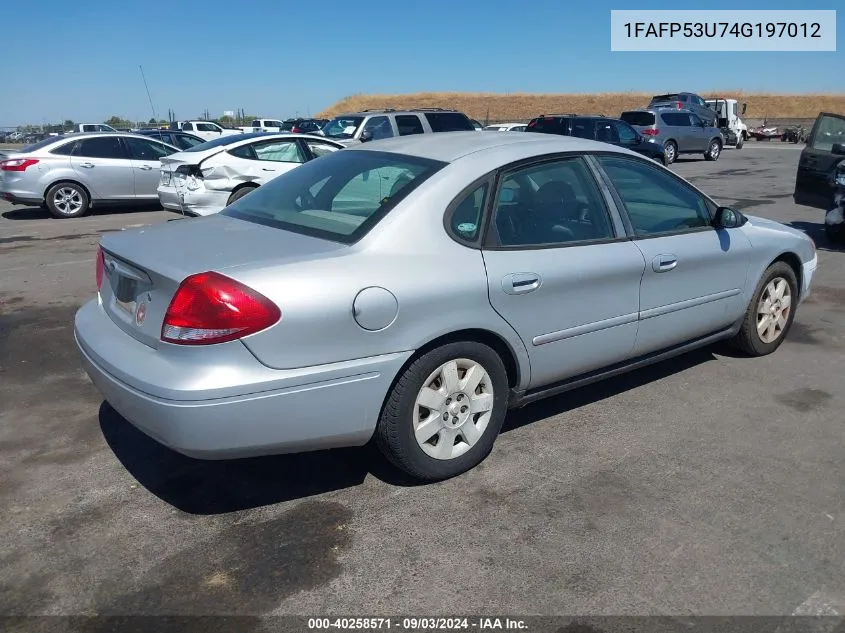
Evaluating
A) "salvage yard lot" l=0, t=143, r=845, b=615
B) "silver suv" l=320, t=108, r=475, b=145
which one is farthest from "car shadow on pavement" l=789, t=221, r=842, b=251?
"silver suv" l=320, t=108, r=475, b=145

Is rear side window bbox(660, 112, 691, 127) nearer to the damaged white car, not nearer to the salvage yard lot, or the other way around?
the damaged white car

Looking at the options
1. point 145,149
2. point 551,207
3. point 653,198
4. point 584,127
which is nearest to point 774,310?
point 653,198

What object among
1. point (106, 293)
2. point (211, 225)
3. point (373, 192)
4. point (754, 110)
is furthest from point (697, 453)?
point (754, 110)

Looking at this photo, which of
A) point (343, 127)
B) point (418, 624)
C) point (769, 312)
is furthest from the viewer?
point (343, 127)

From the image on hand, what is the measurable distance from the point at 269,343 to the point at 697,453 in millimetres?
2286

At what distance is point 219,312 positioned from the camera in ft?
9.54

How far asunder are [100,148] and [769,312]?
11.9 meters

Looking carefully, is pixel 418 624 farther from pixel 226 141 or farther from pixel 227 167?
pixel 226 141

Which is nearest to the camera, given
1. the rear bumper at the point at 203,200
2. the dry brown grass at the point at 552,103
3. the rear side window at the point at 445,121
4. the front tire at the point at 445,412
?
the front tire at the point at 445,412

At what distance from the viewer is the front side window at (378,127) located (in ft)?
49.8

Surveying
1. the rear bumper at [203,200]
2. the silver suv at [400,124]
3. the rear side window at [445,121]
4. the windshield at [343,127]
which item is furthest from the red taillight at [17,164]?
the rear side window at [445,121]

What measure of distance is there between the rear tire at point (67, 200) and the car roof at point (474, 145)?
10.6 metres

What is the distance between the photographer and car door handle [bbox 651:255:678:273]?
13.8ft

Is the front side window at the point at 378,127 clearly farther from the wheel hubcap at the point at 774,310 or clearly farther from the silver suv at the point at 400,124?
the wheel hubcap at the point at 774,310
